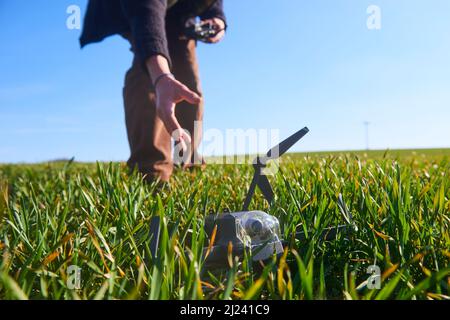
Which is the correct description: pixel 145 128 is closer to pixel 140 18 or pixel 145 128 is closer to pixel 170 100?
pixel 140 18

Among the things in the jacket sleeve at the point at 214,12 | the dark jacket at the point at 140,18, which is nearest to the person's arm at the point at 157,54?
the dark jacket at the point at 140,18

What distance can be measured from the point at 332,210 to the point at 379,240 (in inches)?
9.9

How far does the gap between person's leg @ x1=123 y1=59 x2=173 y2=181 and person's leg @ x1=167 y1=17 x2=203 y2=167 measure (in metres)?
0.44

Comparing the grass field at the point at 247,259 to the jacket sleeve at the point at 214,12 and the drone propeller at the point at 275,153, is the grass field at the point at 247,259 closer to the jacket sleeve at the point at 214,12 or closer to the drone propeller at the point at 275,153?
the drone propeller at the point at 275,153

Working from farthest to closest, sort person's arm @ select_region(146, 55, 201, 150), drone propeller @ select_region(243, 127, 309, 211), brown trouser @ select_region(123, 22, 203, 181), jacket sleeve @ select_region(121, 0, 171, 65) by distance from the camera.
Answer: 1. brown trouser @ select_region(123, 22, 203, 181)
2. jacket sleeve @ select_region(121, 0, 171, 65)
3. person's arm @ select_region(146, 55, 201, 150)
4. drone propeller @ select_region(243, 127, 309, 211)

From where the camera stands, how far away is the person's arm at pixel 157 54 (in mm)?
1861

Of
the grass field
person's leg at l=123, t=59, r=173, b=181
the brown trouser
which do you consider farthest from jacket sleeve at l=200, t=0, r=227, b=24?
the grass field

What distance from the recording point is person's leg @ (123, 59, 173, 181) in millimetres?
3219

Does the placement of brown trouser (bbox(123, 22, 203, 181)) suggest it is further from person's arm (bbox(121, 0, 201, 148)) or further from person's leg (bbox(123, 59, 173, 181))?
person's arm (bbox(121, 0, 201, 148))

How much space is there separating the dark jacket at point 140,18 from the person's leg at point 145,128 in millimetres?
371

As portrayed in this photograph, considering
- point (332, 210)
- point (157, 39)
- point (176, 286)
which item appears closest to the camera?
point (176, 286)
